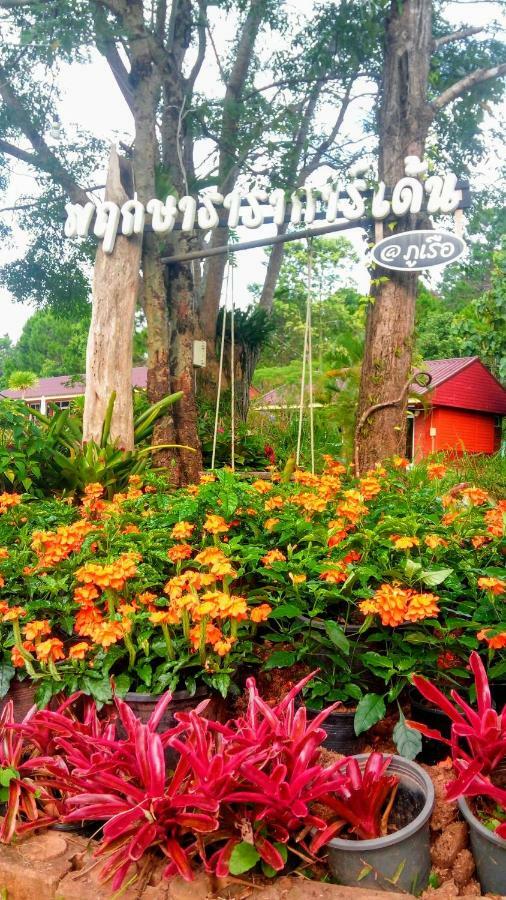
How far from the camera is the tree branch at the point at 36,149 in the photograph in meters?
8.58

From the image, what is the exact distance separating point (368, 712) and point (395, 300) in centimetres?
447

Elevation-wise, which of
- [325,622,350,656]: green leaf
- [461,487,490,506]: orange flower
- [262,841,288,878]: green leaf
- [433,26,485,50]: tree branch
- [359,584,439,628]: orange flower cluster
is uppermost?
[433,26,485,50]: tree branch

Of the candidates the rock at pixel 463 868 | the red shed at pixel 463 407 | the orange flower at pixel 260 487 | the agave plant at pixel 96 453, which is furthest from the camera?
the red shed at pixel 463 407

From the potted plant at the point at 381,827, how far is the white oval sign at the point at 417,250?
4.21 metres

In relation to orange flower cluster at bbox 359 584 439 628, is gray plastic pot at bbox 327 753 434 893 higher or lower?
lower

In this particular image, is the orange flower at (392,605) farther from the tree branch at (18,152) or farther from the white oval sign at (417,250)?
the tree branch at (18,152)

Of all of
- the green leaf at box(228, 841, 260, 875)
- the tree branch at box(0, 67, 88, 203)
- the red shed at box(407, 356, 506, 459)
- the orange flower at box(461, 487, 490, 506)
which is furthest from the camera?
the red shed at box(407, 356, 506, 459)

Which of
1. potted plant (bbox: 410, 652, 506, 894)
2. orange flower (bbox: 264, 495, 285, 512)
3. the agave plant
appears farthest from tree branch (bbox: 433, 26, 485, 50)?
potted plant (bbox: 410, 652, 506, 894)

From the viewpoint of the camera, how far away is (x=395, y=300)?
19.4ft

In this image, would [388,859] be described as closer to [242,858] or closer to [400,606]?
[242,858]

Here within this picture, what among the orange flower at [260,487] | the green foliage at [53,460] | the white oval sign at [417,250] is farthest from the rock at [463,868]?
the white oval sign at [417,250]

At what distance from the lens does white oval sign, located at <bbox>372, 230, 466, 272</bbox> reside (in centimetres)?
525

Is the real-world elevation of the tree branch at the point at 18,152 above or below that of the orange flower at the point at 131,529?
above

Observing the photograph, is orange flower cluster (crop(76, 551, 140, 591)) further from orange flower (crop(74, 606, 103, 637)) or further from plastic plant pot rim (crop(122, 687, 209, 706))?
plastic plant pot rim (crop(122, 687, 209, 706))
